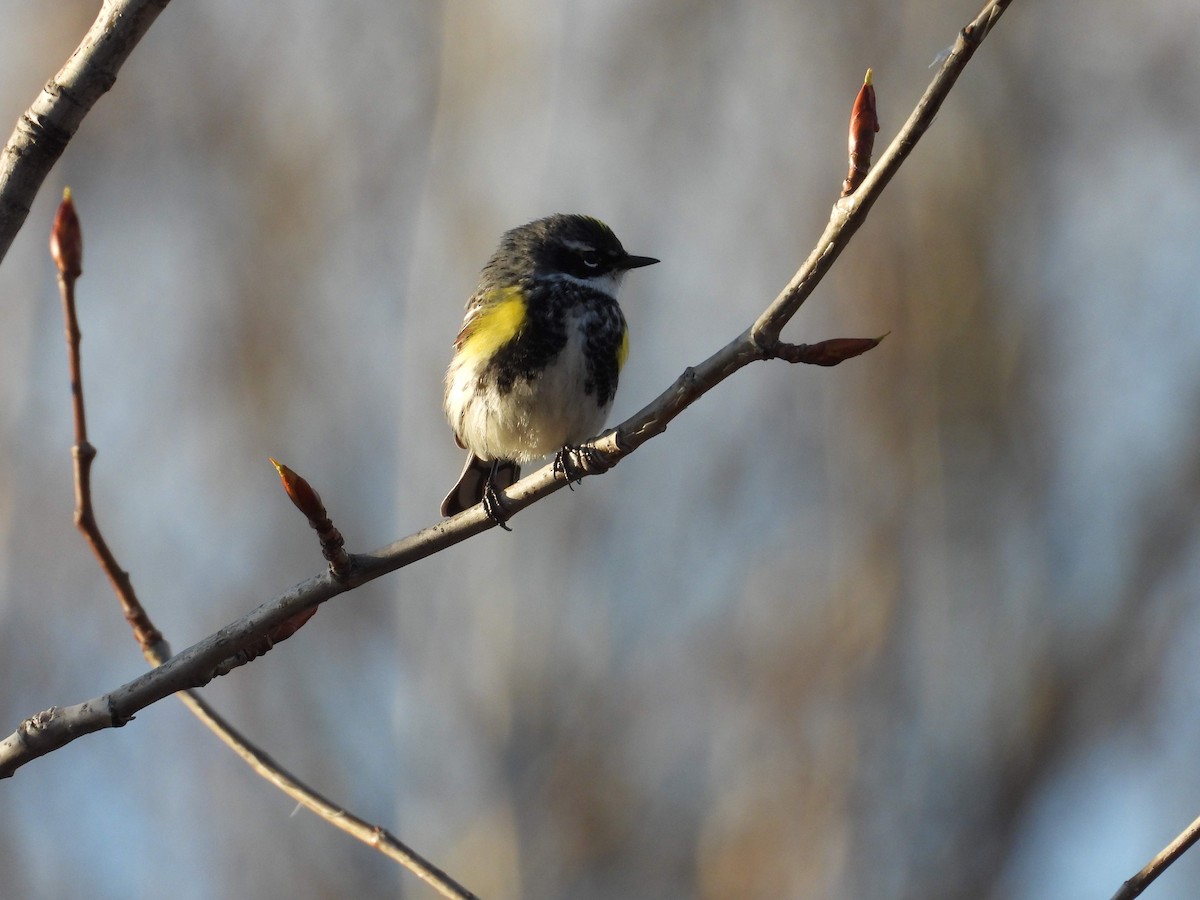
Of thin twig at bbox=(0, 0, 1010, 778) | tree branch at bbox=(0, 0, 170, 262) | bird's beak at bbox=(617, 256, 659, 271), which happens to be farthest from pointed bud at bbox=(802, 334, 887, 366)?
bird's beak at bbox=(617, 256, 659, 271)

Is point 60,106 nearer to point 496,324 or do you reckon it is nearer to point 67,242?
point 67,242

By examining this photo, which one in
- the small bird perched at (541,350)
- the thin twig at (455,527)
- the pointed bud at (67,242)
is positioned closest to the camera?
the thin twig at (455,527)

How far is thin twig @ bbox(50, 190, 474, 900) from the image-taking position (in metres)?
2.87

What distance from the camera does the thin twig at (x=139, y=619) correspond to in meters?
2.87

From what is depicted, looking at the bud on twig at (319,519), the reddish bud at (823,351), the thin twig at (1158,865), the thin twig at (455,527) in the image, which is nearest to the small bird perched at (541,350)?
the thin twig at (455,527)

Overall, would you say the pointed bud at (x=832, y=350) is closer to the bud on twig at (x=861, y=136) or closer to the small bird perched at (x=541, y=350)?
the bud on twig at (x=861, y=136)

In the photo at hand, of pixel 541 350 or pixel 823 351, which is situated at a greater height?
pixel 541 350

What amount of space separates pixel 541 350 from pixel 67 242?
2467 mm

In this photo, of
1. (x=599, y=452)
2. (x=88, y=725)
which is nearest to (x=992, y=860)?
(x=599, y=452)

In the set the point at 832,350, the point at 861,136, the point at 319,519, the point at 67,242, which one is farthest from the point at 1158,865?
the point at 67,242

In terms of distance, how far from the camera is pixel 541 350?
541 centimetres

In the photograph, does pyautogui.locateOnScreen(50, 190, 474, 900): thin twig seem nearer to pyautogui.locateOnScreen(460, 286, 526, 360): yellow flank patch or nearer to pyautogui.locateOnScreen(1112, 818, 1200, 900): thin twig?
pyautogui.locateOnScreen(1112, 818, 1200, 900): thin twig

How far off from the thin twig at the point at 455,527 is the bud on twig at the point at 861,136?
3.5 inches

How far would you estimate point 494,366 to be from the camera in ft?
17.9
